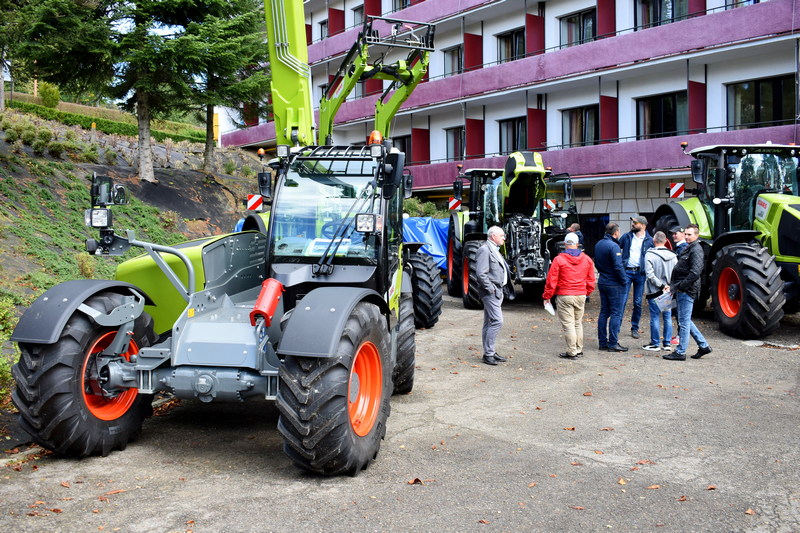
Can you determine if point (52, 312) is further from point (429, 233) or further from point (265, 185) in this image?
point (429, 233)

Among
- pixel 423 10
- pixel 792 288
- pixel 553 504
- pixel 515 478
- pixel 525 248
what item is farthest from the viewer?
pixel 423 10

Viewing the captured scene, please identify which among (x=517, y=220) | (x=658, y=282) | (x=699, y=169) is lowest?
(x=658, y=282)

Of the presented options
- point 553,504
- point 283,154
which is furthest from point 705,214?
point 553,504

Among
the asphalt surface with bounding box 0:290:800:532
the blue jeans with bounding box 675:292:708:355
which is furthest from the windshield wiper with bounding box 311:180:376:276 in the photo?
the blue jeans with bounding box 675:292:708:355

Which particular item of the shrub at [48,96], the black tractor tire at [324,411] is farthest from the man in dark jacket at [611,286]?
the shrub at [48,96]

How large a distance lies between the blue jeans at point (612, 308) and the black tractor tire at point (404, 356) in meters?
3.93

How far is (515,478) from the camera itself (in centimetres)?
547

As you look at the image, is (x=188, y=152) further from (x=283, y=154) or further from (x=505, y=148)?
(x=283, y=154)

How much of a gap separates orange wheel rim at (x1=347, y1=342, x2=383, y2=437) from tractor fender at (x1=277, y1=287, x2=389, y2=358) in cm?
38

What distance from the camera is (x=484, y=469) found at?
5.68 metres

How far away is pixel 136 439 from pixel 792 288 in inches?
386

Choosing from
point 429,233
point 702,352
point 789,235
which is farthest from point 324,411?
point 429,233

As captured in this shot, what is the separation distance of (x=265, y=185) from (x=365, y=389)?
9.61 feet

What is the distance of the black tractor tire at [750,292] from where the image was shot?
35.7ft
